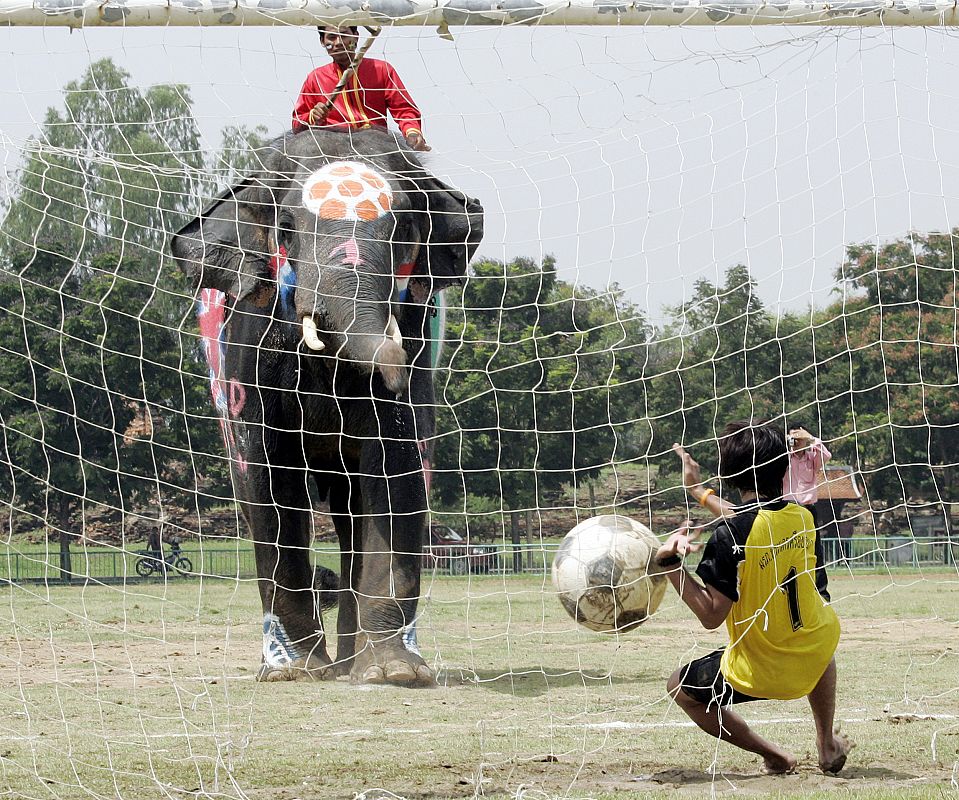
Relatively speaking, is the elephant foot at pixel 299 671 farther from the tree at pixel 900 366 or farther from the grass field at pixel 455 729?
the tree at pixel 900 366

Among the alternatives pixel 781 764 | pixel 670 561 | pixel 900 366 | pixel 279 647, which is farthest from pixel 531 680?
pixel 900 366

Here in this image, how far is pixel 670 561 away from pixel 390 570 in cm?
313

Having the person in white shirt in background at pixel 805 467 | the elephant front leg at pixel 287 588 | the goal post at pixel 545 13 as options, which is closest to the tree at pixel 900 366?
the person in white shirt in background at pixel 805 467

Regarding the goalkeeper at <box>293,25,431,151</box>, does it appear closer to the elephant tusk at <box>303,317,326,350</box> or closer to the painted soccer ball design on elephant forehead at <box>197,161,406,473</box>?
the painted soccer ball design on elephant forehead at <box>197,161,406,473</box>

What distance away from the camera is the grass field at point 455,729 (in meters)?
5.93

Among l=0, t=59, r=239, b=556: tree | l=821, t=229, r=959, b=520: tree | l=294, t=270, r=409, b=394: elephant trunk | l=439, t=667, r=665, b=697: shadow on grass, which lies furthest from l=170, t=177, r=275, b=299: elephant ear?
l=0, t=59, r=239, b=556: tree

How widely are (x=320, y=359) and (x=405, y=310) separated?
0.64m

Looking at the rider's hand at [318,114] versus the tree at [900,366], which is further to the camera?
the tree at [900,366]

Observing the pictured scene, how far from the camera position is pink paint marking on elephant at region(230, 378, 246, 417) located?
9.42 m

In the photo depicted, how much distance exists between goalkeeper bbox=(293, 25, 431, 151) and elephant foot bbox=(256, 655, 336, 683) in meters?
2.97

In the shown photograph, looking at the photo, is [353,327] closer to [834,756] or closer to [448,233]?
[448,233]

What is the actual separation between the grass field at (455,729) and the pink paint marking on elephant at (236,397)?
5.28 ft

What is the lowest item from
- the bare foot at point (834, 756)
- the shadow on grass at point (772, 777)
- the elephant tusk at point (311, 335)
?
the shadow on grass at point (772, 777)

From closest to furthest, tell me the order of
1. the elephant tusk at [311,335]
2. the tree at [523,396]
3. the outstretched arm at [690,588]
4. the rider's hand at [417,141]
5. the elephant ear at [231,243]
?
the outstretched arm at [690,588] → the elephant tusk at [311,335] → the rider's hand at [417,141] → the elephant ear at [231,243] → the tree at [523,396]
